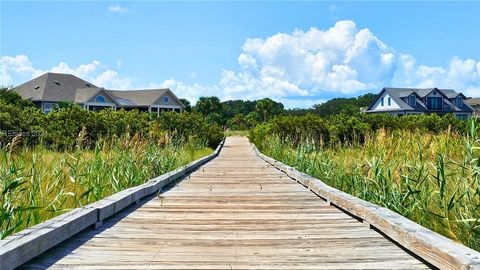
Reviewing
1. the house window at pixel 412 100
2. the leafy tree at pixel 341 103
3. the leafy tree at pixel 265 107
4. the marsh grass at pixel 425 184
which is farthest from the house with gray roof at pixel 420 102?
the marsh grass at pixel 425 184

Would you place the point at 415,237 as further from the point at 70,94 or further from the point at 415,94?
the point at 415,94

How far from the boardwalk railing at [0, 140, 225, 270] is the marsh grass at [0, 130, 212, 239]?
191 mm

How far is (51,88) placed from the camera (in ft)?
178

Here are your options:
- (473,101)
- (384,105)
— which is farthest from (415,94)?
(473,101)

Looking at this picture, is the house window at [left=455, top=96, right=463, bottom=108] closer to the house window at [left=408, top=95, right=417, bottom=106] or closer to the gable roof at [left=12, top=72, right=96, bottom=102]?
the house window at [left=408, top=95, right=417, bottom=106]

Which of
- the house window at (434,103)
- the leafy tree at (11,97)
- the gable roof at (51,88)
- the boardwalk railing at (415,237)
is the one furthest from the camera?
the house window at (434,103)

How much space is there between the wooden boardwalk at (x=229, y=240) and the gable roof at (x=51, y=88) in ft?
167

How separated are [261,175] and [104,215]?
22.2ft

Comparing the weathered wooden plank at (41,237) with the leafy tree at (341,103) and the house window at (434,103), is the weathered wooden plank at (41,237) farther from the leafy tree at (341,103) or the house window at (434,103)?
the leafy tree at (341,103)

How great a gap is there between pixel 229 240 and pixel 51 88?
5510 centimetres

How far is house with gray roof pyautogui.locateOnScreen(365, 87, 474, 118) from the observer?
57500 millimetres

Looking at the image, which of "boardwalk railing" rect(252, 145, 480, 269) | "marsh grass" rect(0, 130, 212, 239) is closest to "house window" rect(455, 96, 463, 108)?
"marsh grass" rect(0, 130, 212, 239)

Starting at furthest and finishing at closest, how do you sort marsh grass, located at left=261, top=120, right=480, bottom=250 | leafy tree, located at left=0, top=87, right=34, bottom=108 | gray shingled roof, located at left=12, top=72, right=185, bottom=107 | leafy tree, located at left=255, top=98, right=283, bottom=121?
leafy tree, located at left=255, top=98, right=283, bottom=121 → gray shingled roof, located at left=12, top=72, right=185, bottom=107 → leafy tree, located at left=0, top=87, right=34, bottom=108 → marsh grass, located at left=261, top=120, right=480, bottom=250

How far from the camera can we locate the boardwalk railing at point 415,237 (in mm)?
3068
